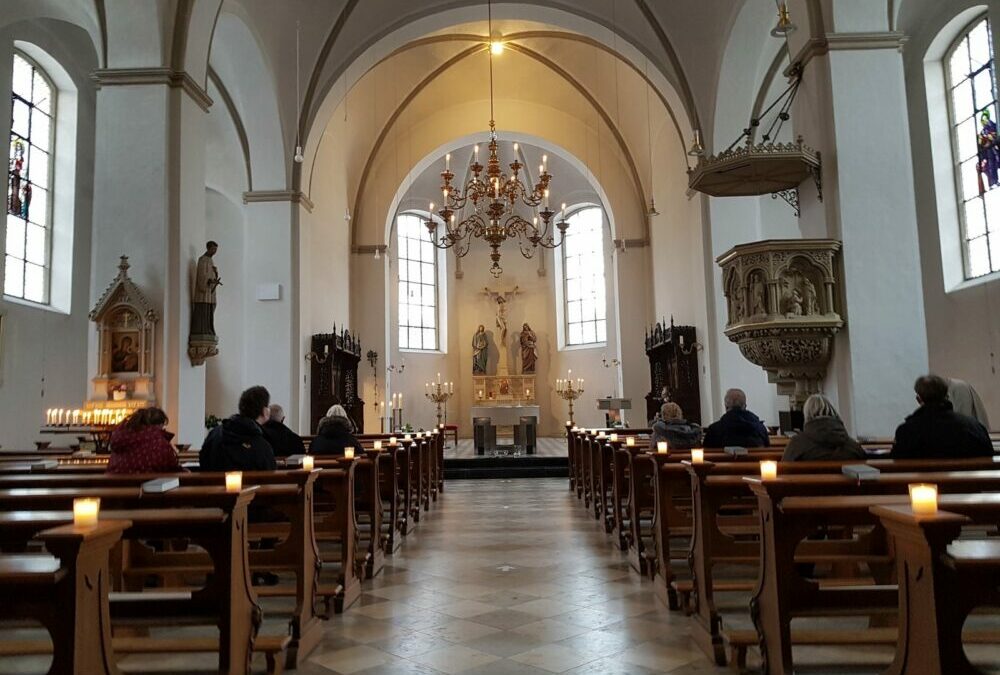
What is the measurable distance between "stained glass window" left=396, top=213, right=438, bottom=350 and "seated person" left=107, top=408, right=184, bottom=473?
1680cm

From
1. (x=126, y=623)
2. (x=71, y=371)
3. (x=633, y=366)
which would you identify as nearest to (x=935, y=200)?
(x=633, y=366)

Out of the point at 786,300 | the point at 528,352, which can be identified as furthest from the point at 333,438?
the point at 528,352

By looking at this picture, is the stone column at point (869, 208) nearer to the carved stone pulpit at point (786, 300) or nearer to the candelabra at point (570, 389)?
the carved stone pulpit at point (786, 300)

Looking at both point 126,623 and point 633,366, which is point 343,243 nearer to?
point 633,366

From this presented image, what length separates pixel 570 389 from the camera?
20250 mm

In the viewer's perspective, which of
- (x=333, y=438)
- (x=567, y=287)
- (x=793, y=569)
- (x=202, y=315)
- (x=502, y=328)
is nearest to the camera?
(x=793, y=569)

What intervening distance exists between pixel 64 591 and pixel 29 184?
11.4m

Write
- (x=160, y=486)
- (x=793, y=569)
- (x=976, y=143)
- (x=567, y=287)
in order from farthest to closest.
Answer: (x=567, y=287)
(x=976, y=143)
(x=160, y=486)
(x=793, y=569)

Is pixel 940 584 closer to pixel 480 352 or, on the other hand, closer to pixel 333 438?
pixel 333 438

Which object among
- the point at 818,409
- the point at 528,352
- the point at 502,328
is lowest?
the point at 818,409

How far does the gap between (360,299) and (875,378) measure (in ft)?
44.5

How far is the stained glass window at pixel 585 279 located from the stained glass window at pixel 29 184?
14.1 metres

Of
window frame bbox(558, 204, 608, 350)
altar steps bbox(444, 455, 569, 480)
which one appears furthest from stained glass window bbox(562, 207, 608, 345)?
altar steps bbox(444, 455, 569, 480)

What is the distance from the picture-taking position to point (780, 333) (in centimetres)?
725
